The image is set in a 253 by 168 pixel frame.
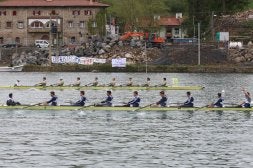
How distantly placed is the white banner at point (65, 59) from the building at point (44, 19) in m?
25.7

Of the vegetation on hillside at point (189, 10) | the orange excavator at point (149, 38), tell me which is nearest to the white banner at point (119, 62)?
the orange excavator at point (149, 38)

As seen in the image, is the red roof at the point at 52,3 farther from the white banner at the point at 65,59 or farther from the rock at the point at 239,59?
the rock at the point at 239,59

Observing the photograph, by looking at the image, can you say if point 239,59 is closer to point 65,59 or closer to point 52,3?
point 65,59

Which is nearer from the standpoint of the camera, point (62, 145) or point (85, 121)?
point (62, 145)

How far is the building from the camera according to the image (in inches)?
5758

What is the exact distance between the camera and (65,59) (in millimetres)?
119438

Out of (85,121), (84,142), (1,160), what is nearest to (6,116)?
(85,121)

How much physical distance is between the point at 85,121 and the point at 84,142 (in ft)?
31.8

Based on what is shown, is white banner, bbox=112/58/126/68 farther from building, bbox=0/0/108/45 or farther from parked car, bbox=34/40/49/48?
building, bbox=0/0/108/45

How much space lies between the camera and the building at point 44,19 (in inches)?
5758

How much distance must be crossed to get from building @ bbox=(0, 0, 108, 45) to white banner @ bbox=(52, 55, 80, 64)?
1010 inches

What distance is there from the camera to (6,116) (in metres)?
53.6

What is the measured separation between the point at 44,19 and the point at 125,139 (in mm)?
105927

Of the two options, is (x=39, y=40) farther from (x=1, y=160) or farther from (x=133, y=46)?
(x=1, y=160)
